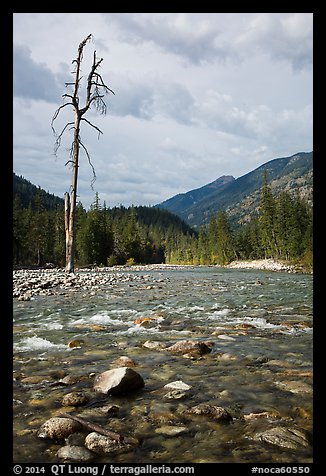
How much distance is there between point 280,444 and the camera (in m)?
2.65

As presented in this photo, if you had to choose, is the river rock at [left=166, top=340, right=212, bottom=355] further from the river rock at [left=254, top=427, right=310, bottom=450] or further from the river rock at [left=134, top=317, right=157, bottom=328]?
the river rock at [left=254, top=427, right=310, bottom=450]

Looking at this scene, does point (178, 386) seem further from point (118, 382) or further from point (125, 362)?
point (125, 362)

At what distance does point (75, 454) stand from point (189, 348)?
9.66 feet

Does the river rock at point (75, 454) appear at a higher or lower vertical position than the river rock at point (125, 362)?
higher

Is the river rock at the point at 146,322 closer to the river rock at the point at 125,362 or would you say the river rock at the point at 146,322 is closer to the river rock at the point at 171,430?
the river rock at the point at 125,362

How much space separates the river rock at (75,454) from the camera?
243cm

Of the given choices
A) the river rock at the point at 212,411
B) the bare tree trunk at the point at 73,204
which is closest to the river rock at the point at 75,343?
the river rock at the point at 212,411

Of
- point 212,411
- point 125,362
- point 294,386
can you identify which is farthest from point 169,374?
point 294,386

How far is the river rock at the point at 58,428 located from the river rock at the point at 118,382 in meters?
0.77

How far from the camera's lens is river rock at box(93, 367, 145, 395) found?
3.62 meters

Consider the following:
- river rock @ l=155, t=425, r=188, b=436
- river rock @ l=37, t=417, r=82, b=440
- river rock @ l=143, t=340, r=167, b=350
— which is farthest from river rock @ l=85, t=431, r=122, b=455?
river rock @ l=143, t=340, r=167, b=350

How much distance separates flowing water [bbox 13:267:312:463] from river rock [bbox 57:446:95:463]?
6cm
